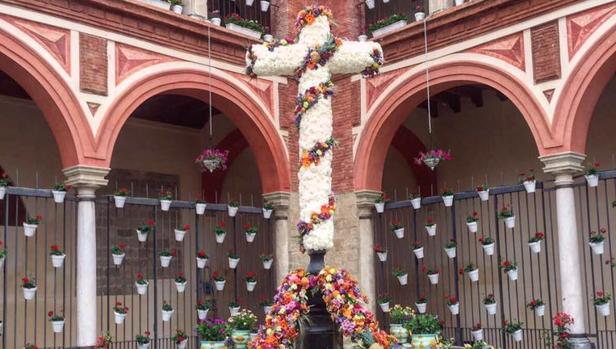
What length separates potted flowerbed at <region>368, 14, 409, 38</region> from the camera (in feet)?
34.3

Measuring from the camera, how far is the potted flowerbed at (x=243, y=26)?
34.1 ft

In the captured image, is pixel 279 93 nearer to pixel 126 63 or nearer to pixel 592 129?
pixel 126 63

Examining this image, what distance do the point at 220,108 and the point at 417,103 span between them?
9.38ft

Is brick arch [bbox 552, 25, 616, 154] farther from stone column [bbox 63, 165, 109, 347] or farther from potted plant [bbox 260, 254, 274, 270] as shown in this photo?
stone column [bbox 63, 165, 109, 347]

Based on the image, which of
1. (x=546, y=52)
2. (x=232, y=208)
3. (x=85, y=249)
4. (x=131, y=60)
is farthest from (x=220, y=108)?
(x=546, y=52)

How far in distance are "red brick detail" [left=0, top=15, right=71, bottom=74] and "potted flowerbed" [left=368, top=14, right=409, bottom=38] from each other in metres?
4.40

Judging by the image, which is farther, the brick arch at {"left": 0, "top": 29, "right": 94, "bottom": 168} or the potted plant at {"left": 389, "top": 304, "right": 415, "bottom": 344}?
the potted plant at {"left": 389, "top": 304, "right": 415, "bottom": 344}

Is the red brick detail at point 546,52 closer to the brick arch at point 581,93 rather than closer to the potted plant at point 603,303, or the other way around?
the brick arch at point 581,93

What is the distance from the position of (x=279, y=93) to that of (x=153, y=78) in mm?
2194

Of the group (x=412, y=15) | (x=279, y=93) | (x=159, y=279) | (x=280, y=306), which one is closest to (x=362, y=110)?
(x=279, y=93)

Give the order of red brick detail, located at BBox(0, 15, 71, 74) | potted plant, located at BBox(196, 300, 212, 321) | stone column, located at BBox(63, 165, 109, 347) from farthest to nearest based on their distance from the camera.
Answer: potted plant, located at BBox(196, 300, 212, 321) → stone column, located at BBox(63, 165, 109, 347) → red brick detail, located at BBox(0, 15, 71, 74)

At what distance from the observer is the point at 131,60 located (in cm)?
912

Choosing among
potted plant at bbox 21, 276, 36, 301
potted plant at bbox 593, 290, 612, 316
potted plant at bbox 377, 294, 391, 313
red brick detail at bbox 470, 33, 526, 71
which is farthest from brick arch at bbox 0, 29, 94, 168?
potted plant at bbox 593, 290, 612, 316

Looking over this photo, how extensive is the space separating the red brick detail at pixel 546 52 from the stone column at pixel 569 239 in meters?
1.00
